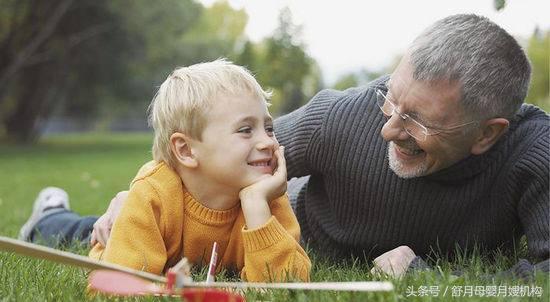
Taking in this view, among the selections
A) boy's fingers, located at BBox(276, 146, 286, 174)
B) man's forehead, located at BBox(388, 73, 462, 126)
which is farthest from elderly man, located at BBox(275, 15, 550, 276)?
boy's fingers, located at BBox(276, 146, 286, 174)

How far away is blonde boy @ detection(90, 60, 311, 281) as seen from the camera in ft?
9.51

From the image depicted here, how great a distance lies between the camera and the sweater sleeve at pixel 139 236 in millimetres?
2861

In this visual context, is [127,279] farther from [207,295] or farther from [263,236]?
[263,236]

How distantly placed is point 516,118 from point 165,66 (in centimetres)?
3374

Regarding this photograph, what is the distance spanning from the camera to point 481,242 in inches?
136

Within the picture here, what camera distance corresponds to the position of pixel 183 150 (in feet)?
10.2

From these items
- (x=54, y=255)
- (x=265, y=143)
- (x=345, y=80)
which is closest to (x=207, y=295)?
(x=54, y=255)

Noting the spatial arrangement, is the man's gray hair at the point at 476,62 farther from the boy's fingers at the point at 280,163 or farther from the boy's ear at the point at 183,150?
the boy's ear at the point at 183,150

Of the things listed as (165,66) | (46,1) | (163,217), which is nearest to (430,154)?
(163,217)

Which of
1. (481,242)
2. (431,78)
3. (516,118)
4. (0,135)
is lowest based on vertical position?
(0,135)

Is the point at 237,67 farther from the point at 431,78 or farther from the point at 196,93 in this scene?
the point at 431,78

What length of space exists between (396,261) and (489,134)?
0.66 m

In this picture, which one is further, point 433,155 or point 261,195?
point 433,155

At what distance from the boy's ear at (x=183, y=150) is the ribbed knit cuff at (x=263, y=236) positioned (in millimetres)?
390
